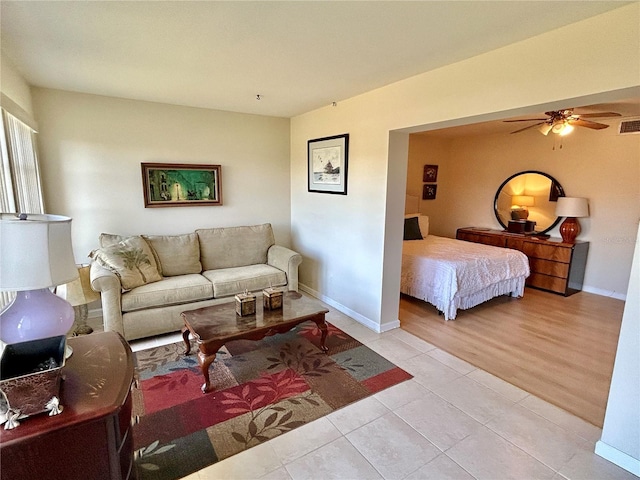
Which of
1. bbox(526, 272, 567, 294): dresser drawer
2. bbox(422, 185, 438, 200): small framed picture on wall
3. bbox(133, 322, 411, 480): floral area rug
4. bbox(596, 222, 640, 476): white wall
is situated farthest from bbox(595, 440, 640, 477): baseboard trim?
bbox(422, 185, 438, 200): small framed picture on wall

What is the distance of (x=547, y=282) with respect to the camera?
4.68 metres

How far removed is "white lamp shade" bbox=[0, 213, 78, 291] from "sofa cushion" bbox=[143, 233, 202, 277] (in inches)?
92.1

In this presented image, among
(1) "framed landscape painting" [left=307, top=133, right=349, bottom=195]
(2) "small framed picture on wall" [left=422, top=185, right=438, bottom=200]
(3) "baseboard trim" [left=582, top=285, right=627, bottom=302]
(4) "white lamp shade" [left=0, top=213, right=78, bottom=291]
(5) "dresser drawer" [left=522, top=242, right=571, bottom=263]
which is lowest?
(3) "baseboard trim" [left=582, top=285, right=627, bottom=302]

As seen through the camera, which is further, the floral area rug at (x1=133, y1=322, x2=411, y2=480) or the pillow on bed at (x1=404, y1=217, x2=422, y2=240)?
the pillow on bed at (x1=404, y1=217, x2=422, y2=240)

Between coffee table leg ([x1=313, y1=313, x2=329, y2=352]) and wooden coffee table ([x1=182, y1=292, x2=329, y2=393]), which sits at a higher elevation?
wooden coffee table ([x1=182, y1=292, x2=329, y2=393])

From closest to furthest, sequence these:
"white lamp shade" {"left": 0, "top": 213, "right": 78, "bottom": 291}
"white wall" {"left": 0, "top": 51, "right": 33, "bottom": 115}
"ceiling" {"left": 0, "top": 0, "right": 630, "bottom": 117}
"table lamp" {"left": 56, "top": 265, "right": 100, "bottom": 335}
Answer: "white lamp shade" {"left": 0, "top": 213, "right": 78, "bottom": 291} < "ceiling" {"left": 0, "top": 0, "right": 630, "bottom": 117} < "white wall" {"left": 0, "top": 51, "right": 33, "bottom": 115} < "table lamp" {"left": 56, "top": 265, "right": 100, "bottom": 335}

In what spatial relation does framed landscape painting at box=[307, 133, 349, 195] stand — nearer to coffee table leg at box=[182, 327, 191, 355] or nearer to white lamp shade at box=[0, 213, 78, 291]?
coffee table leg at box=[182, 327, 191, 355]

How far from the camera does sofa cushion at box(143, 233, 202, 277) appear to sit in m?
3.56

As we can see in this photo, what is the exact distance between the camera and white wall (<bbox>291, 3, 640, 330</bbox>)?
1747mm

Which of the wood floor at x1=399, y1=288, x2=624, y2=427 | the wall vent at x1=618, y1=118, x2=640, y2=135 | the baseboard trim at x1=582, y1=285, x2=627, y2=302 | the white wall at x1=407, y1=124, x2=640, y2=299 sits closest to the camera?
the wood floor at x1=399, y1=288, x2=624, y2=427

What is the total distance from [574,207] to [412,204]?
7.72 feet

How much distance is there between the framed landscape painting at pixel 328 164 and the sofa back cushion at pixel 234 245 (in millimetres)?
907

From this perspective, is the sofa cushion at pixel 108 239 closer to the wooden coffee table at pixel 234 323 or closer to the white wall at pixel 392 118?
the wooden coffee table at pixel 234 323

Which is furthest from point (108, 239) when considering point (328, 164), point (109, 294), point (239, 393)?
point (328, 164)
